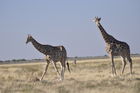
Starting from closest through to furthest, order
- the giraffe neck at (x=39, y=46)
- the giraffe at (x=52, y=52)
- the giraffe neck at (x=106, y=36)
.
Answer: the giraffe at (x=52, y=52), the giraffe neck at (x=39, y=46), the giraffe neck at (x=106, y=36)

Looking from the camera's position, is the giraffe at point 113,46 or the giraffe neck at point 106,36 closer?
the giraffe at point 113,46

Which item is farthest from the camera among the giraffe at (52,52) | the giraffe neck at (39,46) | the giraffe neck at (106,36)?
the giraffe neck at (106,36)

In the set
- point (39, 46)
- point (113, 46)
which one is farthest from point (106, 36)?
point (39, 46)

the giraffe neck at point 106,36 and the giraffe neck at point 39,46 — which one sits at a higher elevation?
the giraffe neck at point 106,36

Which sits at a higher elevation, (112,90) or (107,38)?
(107,38)

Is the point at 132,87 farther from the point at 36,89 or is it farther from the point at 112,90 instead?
the point at 36,89

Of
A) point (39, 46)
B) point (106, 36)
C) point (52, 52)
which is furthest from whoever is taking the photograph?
point (106, 36)

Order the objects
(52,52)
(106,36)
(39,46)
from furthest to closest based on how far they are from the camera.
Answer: (106,36) < (39,46) < (52,52)

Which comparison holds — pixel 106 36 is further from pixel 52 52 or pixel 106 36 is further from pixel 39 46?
pixel 39 46

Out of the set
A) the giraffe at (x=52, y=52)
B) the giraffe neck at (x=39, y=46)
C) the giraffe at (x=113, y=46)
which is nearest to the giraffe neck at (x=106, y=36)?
the giraffe at (x=113, y=46)

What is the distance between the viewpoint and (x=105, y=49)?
26.1m

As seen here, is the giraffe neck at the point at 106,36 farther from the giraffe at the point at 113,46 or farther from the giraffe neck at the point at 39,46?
the giraffe neck at the point at 39,46

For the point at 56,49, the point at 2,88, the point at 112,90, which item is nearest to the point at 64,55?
the point at 56,49

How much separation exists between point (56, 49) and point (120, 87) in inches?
285
